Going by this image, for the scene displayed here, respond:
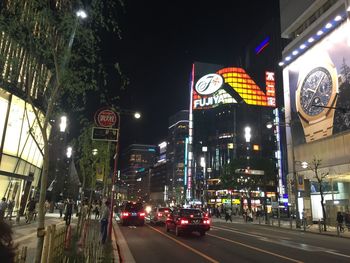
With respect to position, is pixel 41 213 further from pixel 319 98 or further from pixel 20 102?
pixel 319 98

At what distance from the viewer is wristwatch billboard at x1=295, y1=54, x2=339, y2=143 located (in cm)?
4361

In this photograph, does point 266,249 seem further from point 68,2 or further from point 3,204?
point 3,204

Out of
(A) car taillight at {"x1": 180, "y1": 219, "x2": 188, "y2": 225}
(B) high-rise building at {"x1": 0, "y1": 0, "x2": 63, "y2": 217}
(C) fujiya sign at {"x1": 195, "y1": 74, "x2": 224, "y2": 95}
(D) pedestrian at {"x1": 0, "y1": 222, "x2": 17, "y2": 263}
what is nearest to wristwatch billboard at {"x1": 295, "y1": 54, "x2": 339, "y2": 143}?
(A) car taillight at {"x1": 180, "y1": 219, "x2": 188, "y2": 225}

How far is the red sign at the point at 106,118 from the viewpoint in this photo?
14227 mm

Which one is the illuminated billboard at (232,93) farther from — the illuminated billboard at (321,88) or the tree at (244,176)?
the illuminated billboard at (321,88)

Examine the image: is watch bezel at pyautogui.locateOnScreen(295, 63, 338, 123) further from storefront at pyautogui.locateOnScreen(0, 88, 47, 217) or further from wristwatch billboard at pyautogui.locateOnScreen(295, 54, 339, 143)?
storefront at pyautogui.locateOnScreen(0, 88, 47, 217)

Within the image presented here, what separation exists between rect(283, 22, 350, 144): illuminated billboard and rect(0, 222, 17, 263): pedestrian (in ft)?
133

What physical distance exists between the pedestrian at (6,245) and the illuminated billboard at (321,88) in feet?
133

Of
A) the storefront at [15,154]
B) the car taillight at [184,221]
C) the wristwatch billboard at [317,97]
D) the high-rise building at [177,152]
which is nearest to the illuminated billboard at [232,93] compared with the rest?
the high-rise building at [177,152]

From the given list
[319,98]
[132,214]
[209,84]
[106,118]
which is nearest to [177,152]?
[209,84]

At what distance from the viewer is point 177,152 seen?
176 m

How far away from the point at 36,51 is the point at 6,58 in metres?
0.66

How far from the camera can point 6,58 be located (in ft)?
25.6

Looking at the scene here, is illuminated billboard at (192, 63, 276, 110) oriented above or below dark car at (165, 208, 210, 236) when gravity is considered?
above
